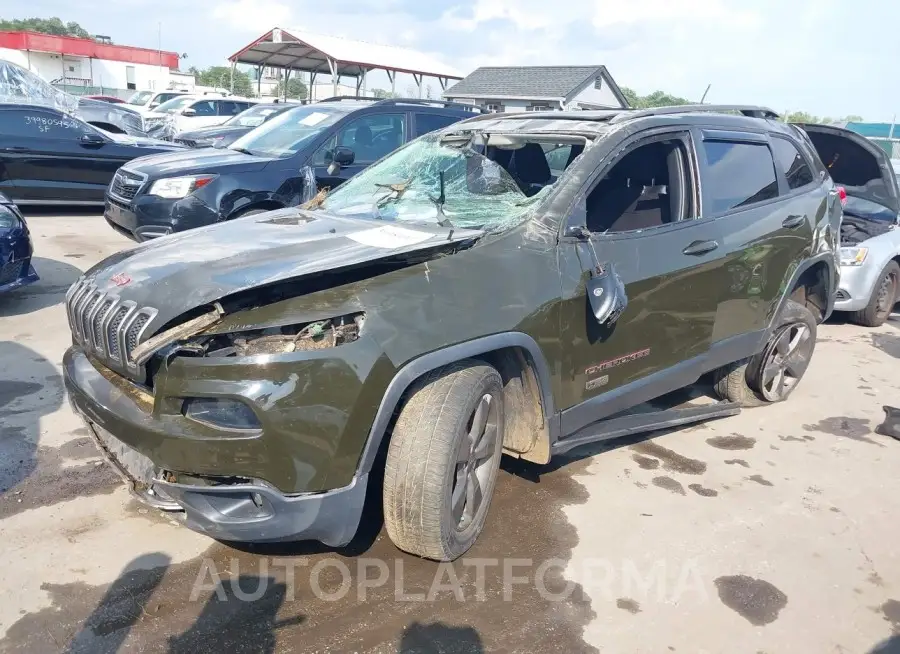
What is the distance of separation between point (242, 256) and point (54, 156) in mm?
8073

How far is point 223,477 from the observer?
2438 millimetres

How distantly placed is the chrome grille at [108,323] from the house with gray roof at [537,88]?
28.1 meters

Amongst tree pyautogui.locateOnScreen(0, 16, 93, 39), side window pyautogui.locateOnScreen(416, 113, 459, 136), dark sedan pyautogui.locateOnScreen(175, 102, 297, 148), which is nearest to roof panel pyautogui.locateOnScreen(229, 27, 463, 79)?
dark sedan pyautogui.locateOnScreen(175, 102, 297, 148)

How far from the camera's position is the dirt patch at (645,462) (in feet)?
13.2

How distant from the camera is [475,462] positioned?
303cm

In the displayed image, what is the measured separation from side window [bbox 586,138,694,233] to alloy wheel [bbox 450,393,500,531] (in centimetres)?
130

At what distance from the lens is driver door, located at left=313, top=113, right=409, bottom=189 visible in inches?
277

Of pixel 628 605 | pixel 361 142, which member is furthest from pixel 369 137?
pixel 628 605

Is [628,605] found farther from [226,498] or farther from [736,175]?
[736,175]

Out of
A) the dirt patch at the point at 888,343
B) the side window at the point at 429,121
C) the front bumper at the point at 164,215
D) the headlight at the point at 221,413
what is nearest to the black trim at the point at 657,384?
the headlight at the point at 221,413

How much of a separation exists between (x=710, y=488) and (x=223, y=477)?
262 centimetres

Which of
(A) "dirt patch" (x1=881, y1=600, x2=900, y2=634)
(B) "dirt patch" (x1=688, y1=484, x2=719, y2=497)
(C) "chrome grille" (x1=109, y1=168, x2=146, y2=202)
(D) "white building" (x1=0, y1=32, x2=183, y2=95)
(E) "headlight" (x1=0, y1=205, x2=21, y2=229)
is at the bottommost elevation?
(A) "dirt patch" (x1=881, y1=600, x2=900, y2=634)

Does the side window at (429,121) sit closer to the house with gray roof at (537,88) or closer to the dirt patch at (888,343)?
the dirt patch at (888,343)

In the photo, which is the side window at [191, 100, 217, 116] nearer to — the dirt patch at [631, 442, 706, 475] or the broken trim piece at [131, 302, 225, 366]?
the dirt patch at [631, 442, 706, 475]
